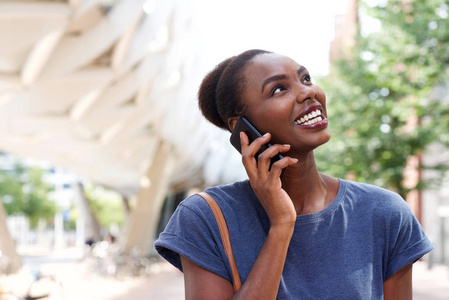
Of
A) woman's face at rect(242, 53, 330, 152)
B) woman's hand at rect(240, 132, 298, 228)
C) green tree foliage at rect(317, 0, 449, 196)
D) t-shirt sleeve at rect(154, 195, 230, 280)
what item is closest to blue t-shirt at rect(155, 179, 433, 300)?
t-shirt sleeve at rect(154, 195, 230, 280)

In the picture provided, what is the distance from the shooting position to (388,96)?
2036 cm

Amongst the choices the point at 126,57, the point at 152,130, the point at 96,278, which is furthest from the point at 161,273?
the point at 126,57

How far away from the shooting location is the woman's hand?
1923 millimetres

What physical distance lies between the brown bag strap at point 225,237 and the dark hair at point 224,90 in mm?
383

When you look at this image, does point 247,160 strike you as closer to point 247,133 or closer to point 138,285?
point 247,133

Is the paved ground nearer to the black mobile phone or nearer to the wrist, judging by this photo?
the black mobile phone

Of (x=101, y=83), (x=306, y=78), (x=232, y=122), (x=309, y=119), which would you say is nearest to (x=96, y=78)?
(x=101, y=83)

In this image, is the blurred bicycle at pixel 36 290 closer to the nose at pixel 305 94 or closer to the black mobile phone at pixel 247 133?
the black mobile phone at pixel 247 133

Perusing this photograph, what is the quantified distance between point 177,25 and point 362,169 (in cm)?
838

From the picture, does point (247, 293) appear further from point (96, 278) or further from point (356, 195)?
point (96, 278)

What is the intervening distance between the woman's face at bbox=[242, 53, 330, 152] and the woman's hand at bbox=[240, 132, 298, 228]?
60 millimetres

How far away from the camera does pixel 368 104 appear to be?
20.1m

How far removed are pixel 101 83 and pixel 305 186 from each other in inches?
764

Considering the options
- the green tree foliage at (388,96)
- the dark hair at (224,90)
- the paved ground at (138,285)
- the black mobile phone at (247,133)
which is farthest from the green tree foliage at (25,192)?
the black mobile phone at (247,133)
